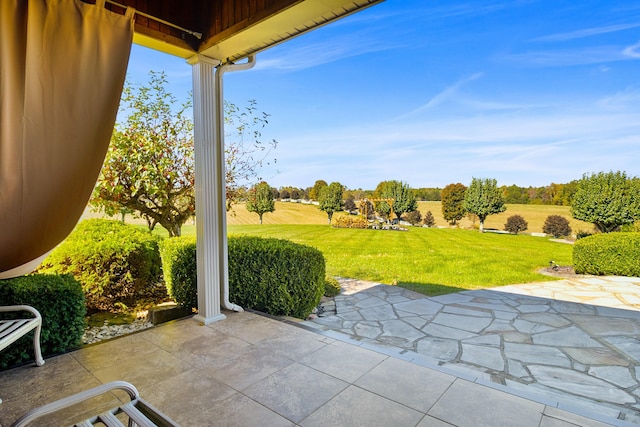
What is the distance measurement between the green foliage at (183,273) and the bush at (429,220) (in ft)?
41.9

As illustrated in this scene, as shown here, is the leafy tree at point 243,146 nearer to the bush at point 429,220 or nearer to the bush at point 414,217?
the bush at point 414,217

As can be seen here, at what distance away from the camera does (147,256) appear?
3.98 metres

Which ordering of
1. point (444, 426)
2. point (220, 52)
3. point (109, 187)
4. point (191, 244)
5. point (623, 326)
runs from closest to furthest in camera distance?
point (444, 426), point (220, 52), point (191, 244), point (623, 326), point (109, 187)

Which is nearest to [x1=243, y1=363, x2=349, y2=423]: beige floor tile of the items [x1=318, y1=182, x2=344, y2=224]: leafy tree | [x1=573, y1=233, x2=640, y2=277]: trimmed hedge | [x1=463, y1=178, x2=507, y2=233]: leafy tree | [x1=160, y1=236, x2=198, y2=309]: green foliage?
[x1=160, y1=236, x2=198, y2=309]: green foliage

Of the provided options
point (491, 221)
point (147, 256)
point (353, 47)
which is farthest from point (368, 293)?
point (491, 221)

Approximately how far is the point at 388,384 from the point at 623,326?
11.9 ft

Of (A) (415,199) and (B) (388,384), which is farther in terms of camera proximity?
(A) (415,199)

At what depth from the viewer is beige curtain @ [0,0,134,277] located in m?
1.50

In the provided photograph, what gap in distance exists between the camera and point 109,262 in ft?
11.6

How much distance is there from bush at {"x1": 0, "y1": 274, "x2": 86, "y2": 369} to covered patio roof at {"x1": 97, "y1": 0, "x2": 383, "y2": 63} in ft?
6.58

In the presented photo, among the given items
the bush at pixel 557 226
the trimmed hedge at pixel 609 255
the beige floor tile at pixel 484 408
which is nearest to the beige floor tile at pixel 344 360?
the beige floor tile at pixel 484 408

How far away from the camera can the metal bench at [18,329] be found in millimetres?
1663

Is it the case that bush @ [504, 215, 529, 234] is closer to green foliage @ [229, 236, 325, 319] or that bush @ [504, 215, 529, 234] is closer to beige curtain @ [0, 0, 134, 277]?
green foliage @ [229, 236, 325, 319]

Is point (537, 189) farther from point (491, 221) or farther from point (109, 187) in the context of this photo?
point (109, 187)
